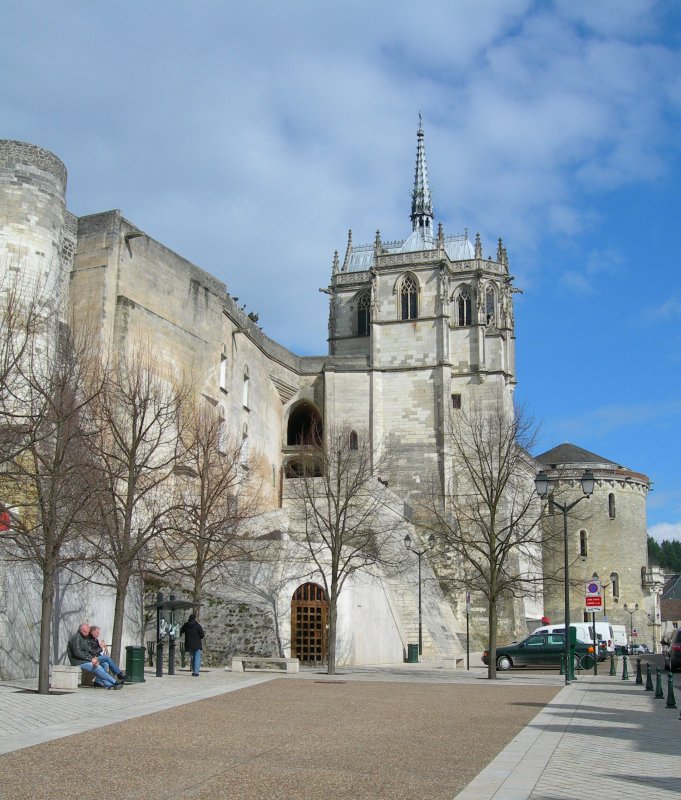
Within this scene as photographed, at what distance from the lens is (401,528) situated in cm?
4209

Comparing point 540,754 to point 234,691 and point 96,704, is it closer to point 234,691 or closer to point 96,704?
point 96,704

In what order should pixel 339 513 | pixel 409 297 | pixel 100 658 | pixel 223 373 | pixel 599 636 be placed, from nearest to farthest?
1. pixel 100 658
2. pixel 339 513
3. pixel 599 636
4. pixel 223 373
5. pixel 409 297

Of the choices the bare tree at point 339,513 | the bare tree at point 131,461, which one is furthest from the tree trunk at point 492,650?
the bare tree at point 131,461

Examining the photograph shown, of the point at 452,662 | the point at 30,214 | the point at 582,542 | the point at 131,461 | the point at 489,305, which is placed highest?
the point at 489,305

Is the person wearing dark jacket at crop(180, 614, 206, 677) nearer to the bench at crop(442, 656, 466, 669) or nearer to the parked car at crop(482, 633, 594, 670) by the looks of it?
the bench at crop(442, 656, 466, 669)

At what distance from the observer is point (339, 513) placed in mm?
28453

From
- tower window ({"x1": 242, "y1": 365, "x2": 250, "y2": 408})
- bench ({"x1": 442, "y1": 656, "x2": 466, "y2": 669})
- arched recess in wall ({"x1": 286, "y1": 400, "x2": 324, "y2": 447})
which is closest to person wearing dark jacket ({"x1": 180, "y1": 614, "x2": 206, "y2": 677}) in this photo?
bench ({"x1": 442, "y1": 656, "x2": 466, "y2": 669})

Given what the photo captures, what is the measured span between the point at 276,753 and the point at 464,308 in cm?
5031

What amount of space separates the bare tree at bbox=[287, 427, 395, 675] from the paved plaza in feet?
29.5

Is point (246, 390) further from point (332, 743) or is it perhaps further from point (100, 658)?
point (332, 743)

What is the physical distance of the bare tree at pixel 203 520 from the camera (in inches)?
1041

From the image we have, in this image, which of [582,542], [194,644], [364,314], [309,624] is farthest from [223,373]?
[582,542]

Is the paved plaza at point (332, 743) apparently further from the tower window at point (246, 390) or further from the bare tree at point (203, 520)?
the tower window at point (246, 390)

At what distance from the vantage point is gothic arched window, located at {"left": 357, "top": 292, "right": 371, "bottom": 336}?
61938 mm
